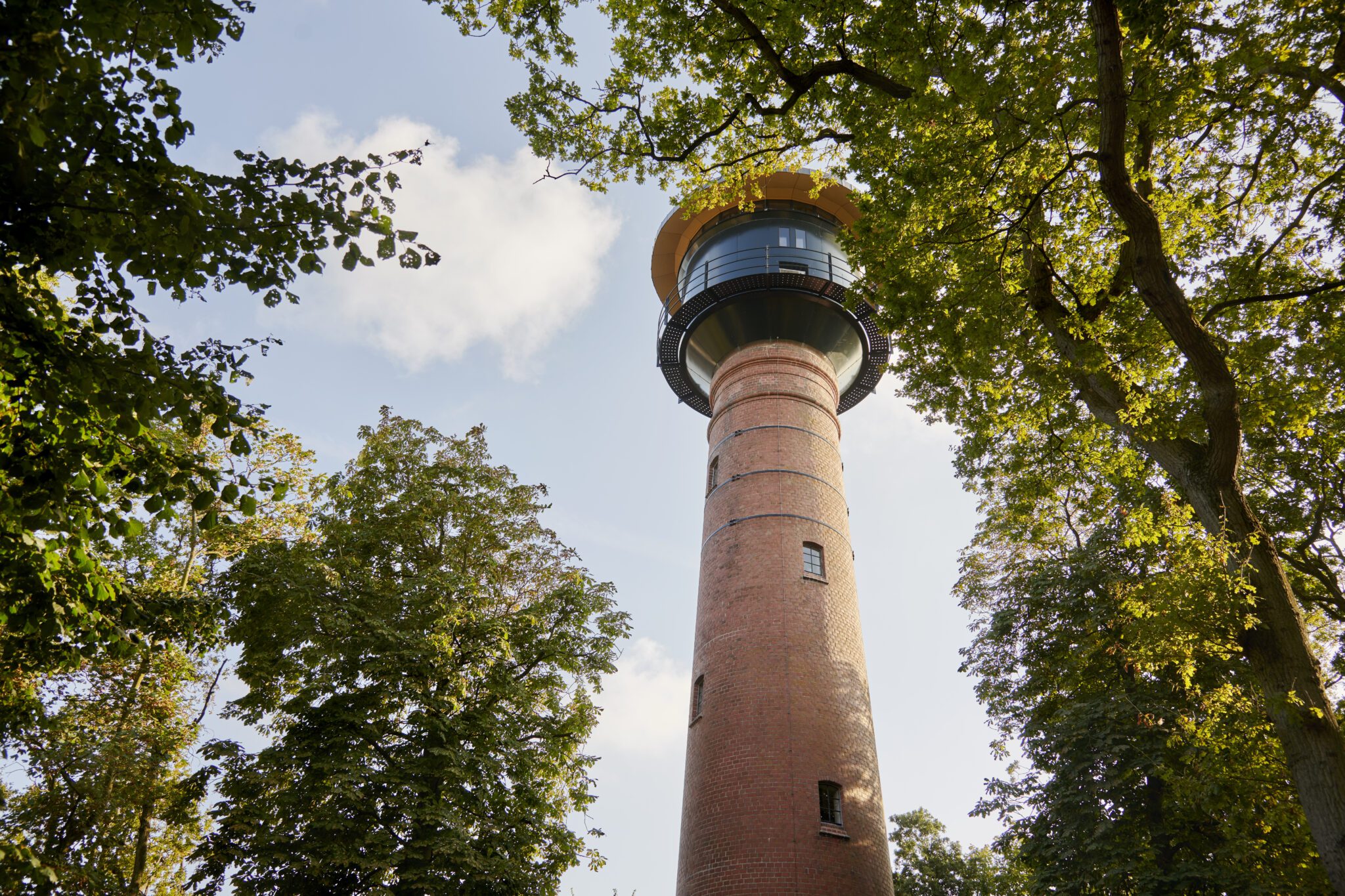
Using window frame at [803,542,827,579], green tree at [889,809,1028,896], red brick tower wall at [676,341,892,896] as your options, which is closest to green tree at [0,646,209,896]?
red brick tower wall at [676,341,892,896]

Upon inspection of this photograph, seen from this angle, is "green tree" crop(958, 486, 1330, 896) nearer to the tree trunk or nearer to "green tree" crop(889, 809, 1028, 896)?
the tree trunk

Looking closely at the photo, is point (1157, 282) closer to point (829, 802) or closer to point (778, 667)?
point (778, 667)

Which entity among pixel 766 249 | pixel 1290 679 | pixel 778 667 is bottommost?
pixel 1290 679

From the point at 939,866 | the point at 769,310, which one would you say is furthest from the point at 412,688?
the point at 939,866

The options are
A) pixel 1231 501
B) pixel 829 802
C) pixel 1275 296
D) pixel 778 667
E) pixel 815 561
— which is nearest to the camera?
pixel 1231 501

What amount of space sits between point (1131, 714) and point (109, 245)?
15.4 meters

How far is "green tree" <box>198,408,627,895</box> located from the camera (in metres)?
9.87

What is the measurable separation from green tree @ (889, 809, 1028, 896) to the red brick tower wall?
928 cm

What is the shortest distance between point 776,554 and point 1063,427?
606 cm

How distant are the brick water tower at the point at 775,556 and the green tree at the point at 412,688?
252 cm

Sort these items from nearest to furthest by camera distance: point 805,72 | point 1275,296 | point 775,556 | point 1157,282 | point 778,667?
1. point 1157,282
2. point 1275,296
3. point 805,72
4. point 778,667
5. point 775,556

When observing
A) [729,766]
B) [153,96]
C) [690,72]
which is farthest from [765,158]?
[729,766]

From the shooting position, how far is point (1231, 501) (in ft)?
24.5

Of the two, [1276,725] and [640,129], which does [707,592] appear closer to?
[640,129]
